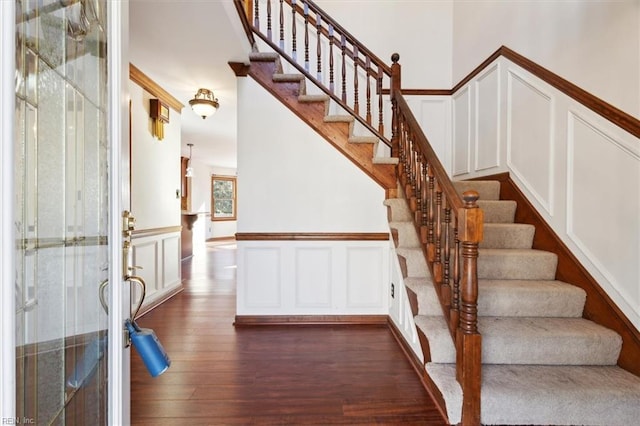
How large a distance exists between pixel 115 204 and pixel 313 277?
2.12 metres

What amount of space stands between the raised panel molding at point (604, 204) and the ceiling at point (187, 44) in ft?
7.99

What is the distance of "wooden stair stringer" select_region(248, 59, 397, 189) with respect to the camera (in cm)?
274

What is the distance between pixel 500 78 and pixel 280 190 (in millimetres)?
2208

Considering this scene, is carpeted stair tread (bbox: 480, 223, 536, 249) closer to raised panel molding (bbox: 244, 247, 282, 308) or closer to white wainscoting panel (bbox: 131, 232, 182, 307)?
raised panel molding (bbox: 244, 247, 282, 308)

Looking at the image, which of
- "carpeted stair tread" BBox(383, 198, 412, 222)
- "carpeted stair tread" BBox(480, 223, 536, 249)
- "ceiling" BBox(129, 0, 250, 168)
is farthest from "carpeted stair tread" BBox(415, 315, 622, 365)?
"ceiling" BBox(129, 0, 250, 168)

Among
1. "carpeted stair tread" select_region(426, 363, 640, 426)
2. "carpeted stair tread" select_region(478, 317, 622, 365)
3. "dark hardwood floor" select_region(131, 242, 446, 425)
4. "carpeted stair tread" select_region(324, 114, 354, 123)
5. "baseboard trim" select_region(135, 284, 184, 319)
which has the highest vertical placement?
"carpeted stair tread" select_region(324, 114, 354, 123)

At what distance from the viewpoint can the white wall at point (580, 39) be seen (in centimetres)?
158

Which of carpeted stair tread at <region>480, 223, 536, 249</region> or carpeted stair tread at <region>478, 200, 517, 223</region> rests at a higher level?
carpeted stair tread at <region>478, 200, 517, 223</region>

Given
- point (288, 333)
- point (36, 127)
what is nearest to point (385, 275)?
point (288, 333)

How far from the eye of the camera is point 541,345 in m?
1.60

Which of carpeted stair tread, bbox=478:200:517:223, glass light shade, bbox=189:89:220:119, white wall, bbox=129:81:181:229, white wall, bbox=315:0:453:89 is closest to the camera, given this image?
carpeted stair tread, bbox=478:200:517:223

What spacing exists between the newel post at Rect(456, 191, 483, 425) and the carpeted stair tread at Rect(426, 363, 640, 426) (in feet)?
0.13

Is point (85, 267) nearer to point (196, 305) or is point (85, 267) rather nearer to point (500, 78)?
point (196, 305)
